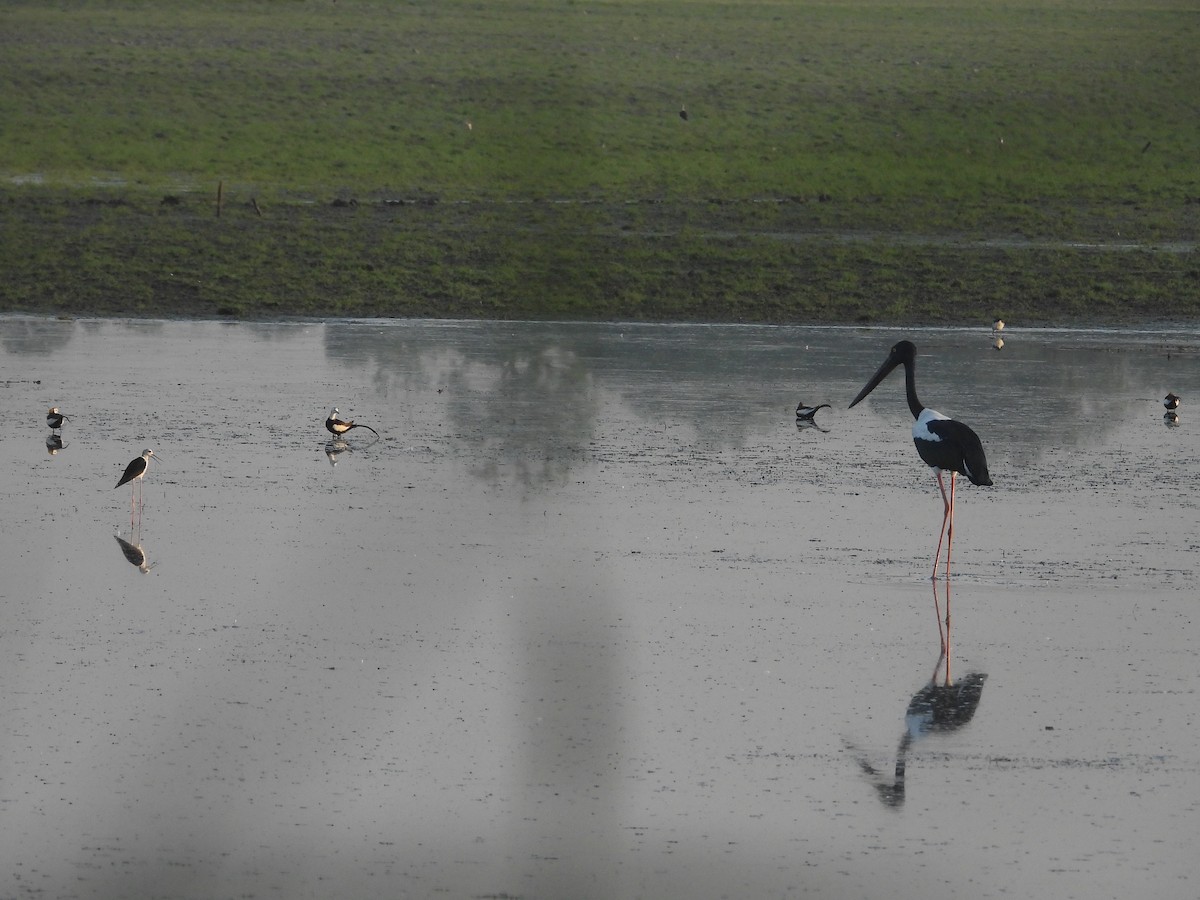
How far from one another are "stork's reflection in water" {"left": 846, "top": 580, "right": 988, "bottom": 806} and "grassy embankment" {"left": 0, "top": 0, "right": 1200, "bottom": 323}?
243 inches

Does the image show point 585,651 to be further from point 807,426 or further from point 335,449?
point 807,426

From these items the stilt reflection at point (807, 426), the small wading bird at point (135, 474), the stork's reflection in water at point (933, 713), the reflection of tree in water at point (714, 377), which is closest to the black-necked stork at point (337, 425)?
the reflection of tree in water at point (714, 377)

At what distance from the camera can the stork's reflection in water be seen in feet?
19.9

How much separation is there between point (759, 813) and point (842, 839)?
321mm

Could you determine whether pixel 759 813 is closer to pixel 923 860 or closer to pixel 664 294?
pixel 923 860

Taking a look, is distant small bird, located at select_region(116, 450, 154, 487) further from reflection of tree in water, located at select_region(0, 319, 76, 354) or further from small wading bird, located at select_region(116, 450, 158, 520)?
reflection of tree in water, located at select_region(0, 319, 76, 354)

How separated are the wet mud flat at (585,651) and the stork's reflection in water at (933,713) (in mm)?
24

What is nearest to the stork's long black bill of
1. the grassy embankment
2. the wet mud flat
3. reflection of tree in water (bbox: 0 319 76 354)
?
the wet mud flat

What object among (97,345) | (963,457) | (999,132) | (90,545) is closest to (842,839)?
(963,457)

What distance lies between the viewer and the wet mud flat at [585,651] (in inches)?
216

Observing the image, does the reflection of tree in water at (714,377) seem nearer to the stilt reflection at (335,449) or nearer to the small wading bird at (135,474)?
the stilt reflection at (335,449)

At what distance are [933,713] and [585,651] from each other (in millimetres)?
1489

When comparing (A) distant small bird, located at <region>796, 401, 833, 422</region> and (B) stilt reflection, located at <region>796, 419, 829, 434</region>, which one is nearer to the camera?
(B) stilt reflection, located at <region>796, 419, 829, 434</region>

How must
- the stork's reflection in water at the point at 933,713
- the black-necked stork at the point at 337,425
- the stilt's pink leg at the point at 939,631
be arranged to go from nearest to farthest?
the stork's reflection in water at the point at 933,713, the stilt's pink leg at the point at 939,631, the black-necked stork at the point at 337,425
